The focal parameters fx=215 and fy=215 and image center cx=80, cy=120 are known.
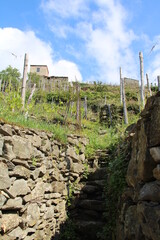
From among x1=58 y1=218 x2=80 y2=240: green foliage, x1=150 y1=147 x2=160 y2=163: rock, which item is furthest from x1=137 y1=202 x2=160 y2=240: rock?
x1=58 y1=218 x2=80 y2=240: green foliage

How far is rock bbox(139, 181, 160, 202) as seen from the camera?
7.69 feet

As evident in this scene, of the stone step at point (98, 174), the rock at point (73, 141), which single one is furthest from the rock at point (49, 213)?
the rock at point (73, 141)

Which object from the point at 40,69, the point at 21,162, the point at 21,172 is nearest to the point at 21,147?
the point at 21,162

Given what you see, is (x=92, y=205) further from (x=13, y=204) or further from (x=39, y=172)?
(x=13, y=204)

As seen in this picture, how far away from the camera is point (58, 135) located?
526 cm

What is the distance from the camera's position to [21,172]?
360 centimetres

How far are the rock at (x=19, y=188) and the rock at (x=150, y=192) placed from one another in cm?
193

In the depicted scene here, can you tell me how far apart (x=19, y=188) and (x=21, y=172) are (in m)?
0.26

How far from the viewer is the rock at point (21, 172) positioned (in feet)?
11.4

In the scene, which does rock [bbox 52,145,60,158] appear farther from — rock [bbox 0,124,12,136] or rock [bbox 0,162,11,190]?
rock [bbox 0,162,11,190]

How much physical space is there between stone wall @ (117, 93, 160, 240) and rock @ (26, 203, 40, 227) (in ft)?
5.03

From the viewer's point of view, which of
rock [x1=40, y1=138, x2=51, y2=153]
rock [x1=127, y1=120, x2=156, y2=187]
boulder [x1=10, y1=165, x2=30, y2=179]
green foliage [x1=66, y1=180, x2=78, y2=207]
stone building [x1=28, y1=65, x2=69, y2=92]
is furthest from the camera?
stone building [x1=28, y1=65, x2=69, y2=92]

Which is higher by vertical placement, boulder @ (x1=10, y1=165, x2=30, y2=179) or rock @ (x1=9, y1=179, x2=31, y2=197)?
boulder @ (x1=10, y1=165, x2=30, y2=179)

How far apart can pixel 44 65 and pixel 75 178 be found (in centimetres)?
2980
